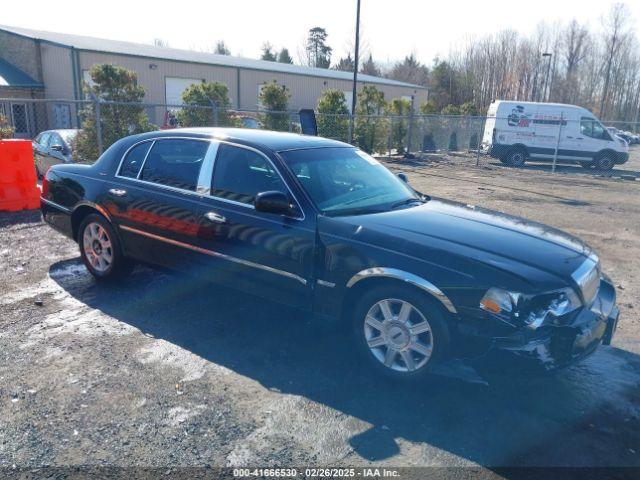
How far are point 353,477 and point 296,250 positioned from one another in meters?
1.73

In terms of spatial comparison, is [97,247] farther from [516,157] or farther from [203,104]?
[516,157]

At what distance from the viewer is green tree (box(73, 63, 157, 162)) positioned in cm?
1281

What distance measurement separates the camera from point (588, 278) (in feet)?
12.1

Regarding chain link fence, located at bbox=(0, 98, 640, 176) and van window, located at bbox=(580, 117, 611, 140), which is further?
van window, located at bbox=(580, 117, 611, 140)

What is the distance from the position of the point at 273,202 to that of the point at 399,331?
131 cm

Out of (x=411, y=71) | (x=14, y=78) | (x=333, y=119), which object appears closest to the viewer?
(x=333, y=119)

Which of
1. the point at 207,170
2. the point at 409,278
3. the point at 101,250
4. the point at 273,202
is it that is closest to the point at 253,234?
the point at 273,202

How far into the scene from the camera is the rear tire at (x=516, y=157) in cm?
2206

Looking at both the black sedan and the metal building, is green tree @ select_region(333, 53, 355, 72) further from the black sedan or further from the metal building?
the black sedan

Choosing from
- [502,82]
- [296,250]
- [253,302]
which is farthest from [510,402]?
[502,82]

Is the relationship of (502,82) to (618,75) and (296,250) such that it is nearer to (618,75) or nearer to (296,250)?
(618,75)

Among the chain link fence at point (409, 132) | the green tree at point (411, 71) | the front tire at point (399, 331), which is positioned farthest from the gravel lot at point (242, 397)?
the green tree at point (411, 71)

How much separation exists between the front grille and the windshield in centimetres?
151

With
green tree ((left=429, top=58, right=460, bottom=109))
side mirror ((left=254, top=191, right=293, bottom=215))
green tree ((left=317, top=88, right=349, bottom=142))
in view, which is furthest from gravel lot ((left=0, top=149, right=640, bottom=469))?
green tree ((left=429, top=58, right=460, bottom=109))
